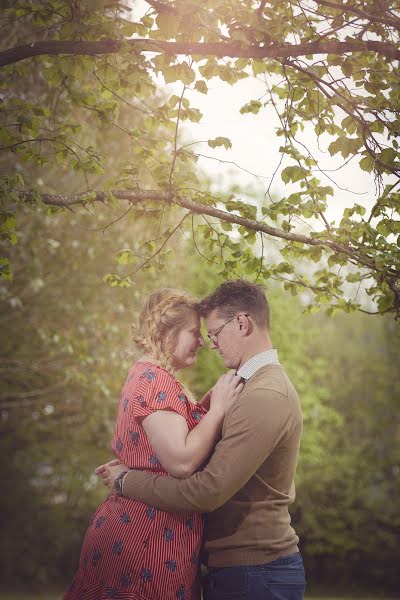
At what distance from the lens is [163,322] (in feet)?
11.9

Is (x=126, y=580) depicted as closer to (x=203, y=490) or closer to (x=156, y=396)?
(x=203, y=490)

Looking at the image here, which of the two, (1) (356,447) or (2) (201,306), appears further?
(1) (356,447)

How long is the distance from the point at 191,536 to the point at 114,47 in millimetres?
2684

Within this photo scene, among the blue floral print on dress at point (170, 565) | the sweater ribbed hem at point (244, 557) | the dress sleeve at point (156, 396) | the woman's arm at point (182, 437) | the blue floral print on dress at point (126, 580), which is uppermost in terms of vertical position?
the dress sleeve at point (156, 396)

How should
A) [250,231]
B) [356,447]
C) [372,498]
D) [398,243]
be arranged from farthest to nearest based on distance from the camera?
[356,447]
[372,498]
[250,231]
[398,243]

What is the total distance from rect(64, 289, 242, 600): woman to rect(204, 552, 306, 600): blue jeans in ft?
0.56

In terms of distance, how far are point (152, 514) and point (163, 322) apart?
1.00 meters

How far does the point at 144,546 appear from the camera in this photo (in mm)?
3189

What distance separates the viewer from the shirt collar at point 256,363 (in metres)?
3.43

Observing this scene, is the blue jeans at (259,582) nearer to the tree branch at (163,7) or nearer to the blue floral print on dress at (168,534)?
the blue floral print on dress at (168,534)

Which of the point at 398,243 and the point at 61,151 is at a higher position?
the point at 61,151

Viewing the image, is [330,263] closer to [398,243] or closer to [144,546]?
[398,243]

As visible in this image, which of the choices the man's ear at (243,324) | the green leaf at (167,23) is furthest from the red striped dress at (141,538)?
the green leaf at (167,23)

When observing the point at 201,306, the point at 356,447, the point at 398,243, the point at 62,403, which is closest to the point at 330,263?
the point at 398,243
